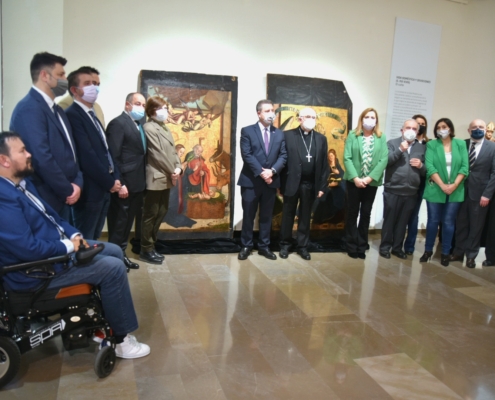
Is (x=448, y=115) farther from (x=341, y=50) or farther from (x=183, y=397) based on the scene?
(x=183, y=397)

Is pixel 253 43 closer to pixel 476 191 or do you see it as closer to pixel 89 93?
pixel 89 93

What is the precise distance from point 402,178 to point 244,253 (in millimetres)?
2056

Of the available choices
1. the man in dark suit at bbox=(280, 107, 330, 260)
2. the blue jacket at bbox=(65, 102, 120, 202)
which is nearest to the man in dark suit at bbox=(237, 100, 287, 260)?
the man in dark suit at bbox=(280, 107, 330, 260)

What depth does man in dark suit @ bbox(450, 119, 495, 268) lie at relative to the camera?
5.17 metres

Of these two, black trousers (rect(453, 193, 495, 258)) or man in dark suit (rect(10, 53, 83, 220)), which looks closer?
man in dark suit (rect(10, 53, 83, 220))

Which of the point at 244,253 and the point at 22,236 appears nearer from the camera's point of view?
the point at 22,236

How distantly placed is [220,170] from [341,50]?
2383 millimetres

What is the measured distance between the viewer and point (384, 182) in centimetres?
544

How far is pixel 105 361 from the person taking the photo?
2.56 meters

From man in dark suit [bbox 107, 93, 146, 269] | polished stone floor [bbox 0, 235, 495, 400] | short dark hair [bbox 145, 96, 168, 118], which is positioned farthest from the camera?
short dark hair [bbox 145, 96, 168, 118]

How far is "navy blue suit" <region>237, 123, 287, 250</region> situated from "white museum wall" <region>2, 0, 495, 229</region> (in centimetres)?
80

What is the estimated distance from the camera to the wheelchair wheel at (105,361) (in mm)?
2521

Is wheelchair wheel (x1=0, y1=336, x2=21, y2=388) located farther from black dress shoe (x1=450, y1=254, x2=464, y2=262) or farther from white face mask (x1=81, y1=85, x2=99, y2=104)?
black dress shoe (x1=450, y1=254, x2=464, y2=262)

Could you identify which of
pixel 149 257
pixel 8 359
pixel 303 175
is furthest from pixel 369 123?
pixel 8 359
